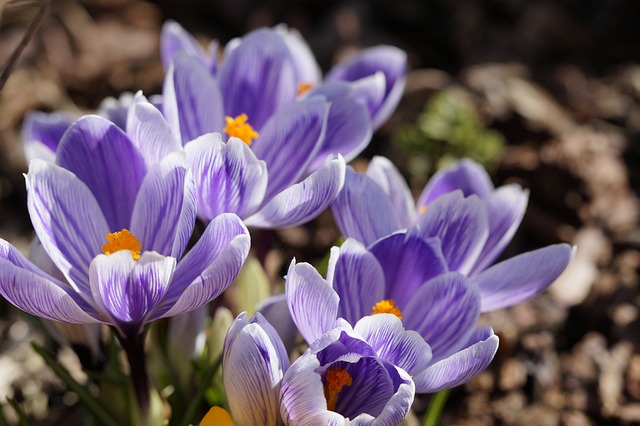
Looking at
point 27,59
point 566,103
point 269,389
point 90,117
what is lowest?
point 566,103

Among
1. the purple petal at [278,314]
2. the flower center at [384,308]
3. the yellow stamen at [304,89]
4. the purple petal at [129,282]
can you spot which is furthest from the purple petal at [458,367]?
the yellow stamen at [304,89]

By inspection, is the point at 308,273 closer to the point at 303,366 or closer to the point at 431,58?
the point at 303,366

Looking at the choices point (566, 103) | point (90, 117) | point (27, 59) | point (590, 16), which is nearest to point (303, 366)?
point (90, 117)

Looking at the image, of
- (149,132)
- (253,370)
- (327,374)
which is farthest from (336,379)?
(149,132)

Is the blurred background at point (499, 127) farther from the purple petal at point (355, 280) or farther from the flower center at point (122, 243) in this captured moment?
the purple petal at point (355, 280)

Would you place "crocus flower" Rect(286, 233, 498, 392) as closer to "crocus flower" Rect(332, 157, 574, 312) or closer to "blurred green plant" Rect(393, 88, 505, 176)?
"crocus flower" Rect(332, 157, 574, 312)

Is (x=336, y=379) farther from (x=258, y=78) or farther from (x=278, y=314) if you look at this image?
(x=258, y=78)
